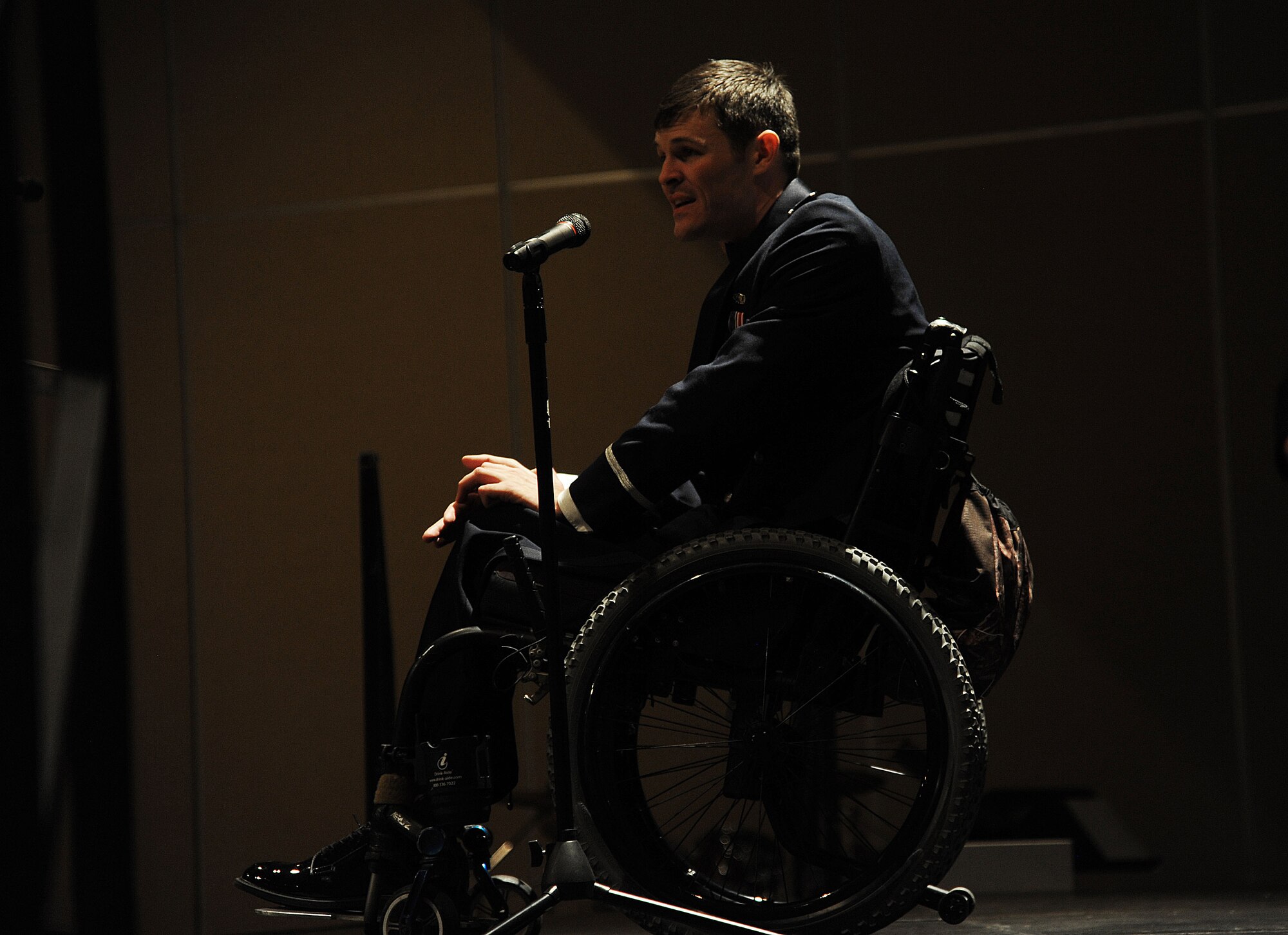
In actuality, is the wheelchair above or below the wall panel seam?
below

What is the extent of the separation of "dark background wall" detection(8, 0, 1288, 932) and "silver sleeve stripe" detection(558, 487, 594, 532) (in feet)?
4.90

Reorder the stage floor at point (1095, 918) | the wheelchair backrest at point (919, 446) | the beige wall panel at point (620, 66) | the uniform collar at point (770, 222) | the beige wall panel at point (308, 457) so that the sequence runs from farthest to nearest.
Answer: the beige wall panel at point (308, 457) < the beige wall panel at point (620, 66) < the stage floor at point (1095, 918) < the uniform collar at point (770, 222) < the wheelchair backrest at point (919, 446)

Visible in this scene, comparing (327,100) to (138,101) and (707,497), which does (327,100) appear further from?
(707,497)

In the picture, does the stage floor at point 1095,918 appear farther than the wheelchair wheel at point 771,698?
Yes

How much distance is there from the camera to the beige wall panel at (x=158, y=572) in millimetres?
3221

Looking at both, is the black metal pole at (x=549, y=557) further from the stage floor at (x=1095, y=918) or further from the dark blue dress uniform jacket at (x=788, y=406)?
the stage floor at (x=1095, y=918)

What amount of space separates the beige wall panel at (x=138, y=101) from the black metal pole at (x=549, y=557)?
2.32 m

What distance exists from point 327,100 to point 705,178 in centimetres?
187

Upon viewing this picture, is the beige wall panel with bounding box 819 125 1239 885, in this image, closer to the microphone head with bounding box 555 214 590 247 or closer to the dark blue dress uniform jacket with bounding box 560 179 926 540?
→ the dark blue dress uniform jacket with bounding box 560 179 926 540

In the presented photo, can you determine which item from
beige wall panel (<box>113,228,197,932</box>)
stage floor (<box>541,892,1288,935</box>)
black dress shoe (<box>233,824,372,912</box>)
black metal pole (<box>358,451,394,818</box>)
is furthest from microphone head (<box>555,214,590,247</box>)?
beige wall panel (<box>113,228,197,932</box>)

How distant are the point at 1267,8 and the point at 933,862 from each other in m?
2.43

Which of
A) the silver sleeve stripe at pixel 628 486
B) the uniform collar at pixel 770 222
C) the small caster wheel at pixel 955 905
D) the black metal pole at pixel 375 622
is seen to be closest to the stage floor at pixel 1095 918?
the black metal pole at pixel 375 622

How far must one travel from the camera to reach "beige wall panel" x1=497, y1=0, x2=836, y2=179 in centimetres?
299

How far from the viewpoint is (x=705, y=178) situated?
5.70ft
